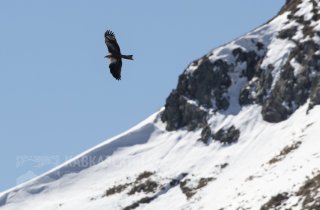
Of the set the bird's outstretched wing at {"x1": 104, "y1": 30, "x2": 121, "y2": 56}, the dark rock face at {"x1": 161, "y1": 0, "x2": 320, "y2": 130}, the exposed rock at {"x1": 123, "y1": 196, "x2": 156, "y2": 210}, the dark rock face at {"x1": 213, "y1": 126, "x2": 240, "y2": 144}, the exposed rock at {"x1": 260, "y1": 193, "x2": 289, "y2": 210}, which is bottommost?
the bird's outstretched wing at {"x1": 104, "y1": 30, "x2": 121, "y2": 56}

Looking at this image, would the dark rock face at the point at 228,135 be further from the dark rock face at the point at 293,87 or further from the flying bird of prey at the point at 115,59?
the flying bird of prey at the point at 115,59

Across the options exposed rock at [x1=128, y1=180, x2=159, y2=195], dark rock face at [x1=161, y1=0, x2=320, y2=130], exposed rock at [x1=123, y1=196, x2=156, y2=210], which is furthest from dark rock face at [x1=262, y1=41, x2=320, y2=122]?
exposed rock at [x1=123, y1=196, x2=156, y2=210]

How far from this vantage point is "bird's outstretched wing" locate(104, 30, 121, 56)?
93.6 feet

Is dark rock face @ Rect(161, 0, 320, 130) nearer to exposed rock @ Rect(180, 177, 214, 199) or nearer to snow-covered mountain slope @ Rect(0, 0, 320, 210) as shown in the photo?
snow-covered mountain slope @ Rect(0, 0, 320, 210)

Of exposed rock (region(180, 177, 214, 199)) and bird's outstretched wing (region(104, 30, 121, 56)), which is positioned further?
exposed rock (region(180, 177, 214, 199))

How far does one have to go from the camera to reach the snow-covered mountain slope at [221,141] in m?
80.5

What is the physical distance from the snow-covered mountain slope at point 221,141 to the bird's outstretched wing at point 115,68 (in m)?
42.2

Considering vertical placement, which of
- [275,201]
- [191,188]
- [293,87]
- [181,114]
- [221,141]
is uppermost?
[181,114]

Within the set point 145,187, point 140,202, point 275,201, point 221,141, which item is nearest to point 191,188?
point 140,202

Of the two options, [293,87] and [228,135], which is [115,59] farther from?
[293,87]

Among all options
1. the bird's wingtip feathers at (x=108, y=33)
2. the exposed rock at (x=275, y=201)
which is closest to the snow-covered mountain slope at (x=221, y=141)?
the exposed rock at (x=275, y=201)

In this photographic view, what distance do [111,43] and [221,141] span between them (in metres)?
67.9

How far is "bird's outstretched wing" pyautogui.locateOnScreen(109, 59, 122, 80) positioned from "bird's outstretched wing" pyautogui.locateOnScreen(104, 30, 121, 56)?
28 cm

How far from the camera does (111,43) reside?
2886 cm
